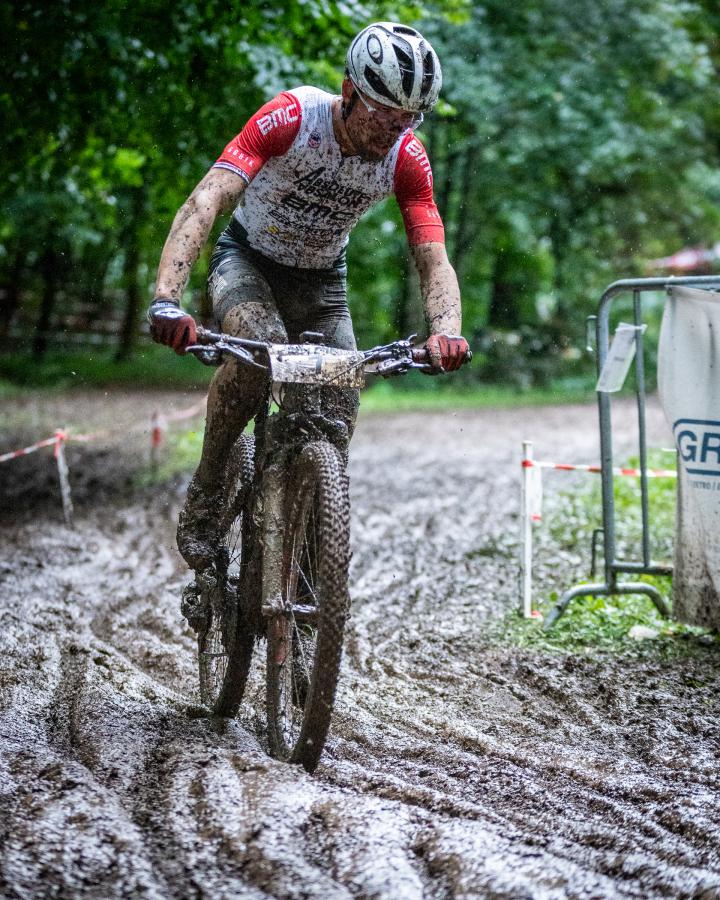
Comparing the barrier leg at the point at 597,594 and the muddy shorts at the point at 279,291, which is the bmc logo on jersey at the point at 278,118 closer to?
the muddy shorts at the point at 279,291

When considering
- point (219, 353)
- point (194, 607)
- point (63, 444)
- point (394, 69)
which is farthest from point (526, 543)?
point (63, 444)

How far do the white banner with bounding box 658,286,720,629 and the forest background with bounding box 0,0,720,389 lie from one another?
6.68 meters

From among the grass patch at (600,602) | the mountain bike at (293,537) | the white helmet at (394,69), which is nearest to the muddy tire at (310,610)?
the mountain bike at (293,537)

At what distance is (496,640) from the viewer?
6238 mm

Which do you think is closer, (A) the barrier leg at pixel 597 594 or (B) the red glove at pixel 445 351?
(B) the red glove at pixel 445 351

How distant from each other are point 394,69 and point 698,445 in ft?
9.46

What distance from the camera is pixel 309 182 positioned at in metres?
4.26

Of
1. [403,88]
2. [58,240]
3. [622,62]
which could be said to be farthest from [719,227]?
[403,88]

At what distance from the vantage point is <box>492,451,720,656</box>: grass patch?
6.13 meters

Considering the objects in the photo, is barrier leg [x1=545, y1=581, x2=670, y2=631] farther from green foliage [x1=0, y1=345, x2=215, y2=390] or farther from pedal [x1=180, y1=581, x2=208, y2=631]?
green foliage [x1=0, y1=345, x2=215, y2=390]

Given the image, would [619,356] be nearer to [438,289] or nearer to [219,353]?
[438,289]

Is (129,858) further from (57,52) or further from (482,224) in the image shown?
(482,224)

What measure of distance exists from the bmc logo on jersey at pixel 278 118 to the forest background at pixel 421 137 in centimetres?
739

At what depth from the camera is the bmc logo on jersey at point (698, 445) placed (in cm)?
570
